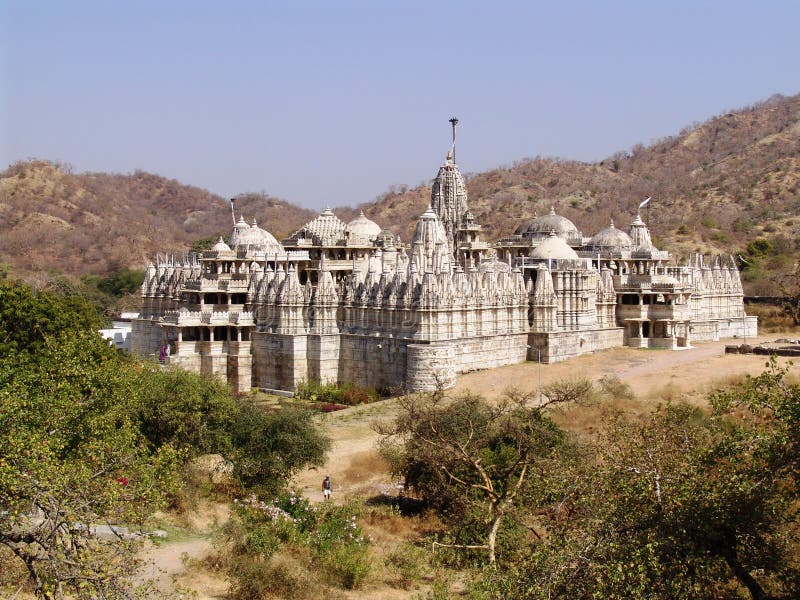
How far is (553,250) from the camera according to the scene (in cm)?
5862

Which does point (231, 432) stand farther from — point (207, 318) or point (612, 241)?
point (612, 241)

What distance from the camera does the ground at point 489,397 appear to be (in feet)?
83.6

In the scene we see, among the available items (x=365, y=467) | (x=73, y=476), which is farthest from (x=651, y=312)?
(x=73, y=476)

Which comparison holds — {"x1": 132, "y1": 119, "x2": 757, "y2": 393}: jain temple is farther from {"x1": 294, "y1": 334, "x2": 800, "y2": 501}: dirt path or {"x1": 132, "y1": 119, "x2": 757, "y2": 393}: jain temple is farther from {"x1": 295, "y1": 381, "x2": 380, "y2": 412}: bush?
{"x1": 294, "y1": 334, "x2": 800, "y2": 501}: dirt path

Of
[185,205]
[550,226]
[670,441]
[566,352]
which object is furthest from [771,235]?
[185,205]

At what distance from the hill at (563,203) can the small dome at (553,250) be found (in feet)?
97.0

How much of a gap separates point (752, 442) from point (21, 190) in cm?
12843

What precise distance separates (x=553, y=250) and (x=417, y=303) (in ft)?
44.8

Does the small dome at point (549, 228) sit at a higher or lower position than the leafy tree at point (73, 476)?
higher

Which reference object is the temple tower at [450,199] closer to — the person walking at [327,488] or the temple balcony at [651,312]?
the temple balcony at [651,312]

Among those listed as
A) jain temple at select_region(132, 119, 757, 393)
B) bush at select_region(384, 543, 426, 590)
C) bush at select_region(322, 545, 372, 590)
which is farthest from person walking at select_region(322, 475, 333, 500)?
jain temple at select_region(132, 119, 757, 393)

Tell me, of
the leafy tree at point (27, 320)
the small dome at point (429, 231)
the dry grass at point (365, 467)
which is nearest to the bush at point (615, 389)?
the dry grass at point (365, 467)

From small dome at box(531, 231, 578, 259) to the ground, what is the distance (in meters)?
5.62

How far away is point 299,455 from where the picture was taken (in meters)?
32.7
